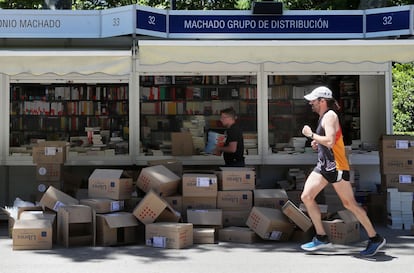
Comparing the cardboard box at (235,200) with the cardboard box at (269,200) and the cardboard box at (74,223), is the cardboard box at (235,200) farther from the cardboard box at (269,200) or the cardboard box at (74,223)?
the cardboard box at (74,223)

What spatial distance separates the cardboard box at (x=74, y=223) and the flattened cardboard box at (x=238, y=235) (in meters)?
1.62

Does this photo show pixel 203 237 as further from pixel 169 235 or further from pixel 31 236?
pixel 31 236

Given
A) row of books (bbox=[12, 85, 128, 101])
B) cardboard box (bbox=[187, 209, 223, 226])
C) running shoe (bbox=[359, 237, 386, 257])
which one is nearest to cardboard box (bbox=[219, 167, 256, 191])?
cardboard box (bbox=[187, 209, 223, 226])

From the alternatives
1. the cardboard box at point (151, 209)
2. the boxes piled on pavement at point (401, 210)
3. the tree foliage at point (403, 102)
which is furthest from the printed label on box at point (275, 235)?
the tree foliage at point (403, 102)

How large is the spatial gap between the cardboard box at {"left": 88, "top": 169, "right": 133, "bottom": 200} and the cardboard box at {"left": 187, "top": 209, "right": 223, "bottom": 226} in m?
0.88

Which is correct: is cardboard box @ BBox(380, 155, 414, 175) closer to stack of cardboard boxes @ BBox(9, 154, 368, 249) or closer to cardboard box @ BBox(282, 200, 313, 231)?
stack of cardboard boxes @ BBox(9, 154, 368, 249)

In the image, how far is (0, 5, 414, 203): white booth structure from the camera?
8672 millimetres

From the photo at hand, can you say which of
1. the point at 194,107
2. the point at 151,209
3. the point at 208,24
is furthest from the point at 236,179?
the point at 208,24

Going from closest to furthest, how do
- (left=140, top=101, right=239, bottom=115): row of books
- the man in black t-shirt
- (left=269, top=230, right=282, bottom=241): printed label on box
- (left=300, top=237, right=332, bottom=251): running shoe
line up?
(left=300, top=237, right=332, bottom=251): running shoe, (left=269, top=230, right=282, bottom=241): printed label on box, the man in black t-shirt, (left=140, top=101, right=239, bottom=115): row of books

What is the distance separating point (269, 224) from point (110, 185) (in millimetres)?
2081

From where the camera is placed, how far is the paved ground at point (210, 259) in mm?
5625

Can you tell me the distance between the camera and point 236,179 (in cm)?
725

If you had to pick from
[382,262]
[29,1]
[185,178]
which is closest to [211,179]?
[185,178]

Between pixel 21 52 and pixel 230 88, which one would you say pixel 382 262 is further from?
pixel 21 52
